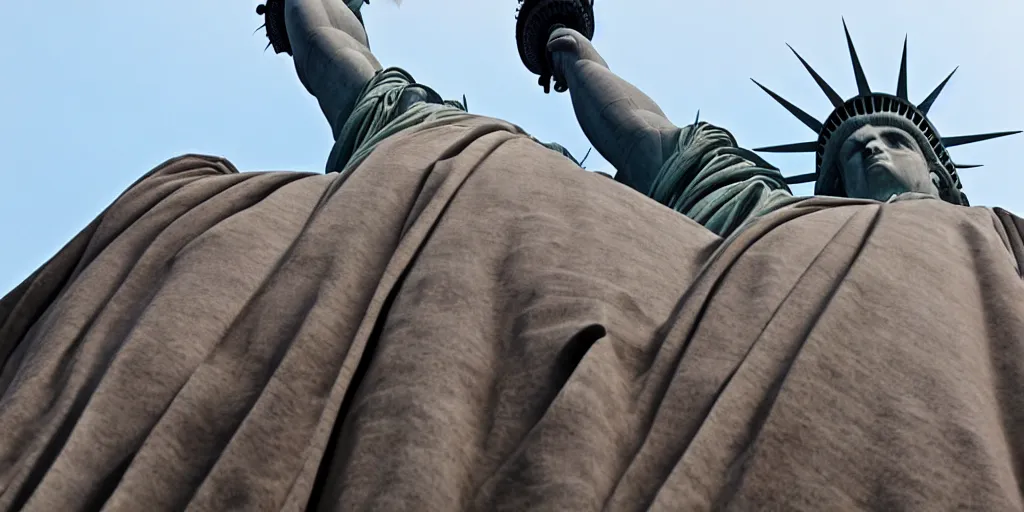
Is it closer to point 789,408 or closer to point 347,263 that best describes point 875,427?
point 789,408

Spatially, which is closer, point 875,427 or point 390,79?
point 875,427

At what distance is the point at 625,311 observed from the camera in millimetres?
4133

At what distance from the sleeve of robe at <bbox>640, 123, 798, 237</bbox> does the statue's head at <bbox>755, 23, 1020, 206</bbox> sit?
1.45 ft

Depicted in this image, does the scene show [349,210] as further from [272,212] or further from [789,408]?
[789,408]

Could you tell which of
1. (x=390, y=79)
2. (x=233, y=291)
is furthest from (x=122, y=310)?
(x=390, y=79)

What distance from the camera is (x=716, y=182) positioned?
23.4ft

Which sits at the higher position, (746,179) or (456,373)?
(746,179)

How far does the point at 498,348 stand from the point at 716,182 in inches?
131

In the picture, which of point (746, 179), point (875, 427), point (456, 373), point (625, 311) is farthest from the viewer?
point (746, 179)

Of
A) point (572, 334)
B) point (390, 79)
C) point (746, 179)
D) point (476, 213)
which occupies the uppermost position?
point (390, 79)

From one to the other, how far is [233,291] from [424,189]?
2.41 feet

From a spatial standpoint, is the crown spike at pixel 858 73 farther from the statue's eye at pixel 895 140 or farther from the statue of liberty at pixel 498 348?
the statue of liberty at pixel 498 348

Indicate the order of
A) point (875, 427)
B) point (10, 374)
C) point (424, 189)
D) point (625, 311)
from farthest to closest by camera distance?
point (424, 189)
point (10, 374)
point (625, 311)
point (875, 427)

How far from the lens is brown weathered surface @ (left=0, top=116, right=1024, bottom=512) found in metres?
3.41
